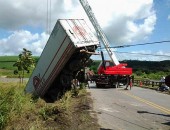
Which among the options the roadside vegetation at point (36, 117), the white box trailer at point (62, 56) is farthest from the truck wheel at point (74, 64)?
the roadside vegetation at point (36, 117)

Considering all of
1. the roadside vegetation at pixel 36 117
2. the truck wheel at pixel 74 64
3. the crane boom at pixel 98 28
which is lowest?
the roadside vegetation at pixel 36 117

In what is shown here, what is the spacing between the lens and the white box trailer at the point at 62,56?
18859 millimetres

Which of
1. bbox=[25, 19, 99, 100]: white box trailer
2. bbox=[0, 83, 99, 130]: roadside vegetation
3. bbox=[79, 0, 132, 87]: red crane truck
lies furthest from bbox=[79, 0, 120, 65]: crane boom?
bbox=[0, 83, 99, 130]: roadside vegetation

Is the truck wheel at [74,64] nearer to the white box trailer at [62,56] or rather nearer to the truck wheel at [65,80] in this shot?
the white box trailer at [62,56]

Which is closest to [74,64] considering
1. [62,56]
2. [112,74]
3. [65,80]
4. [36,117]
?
[65,80]

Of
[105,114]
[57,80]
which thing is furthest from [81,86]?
[105,114]

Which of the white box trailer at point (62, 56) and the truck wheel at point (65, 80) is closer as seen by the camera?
the white box trailer at point (62, 56)

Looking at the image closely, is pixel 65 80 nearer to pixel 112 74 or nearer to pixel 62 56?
pixel 62 56

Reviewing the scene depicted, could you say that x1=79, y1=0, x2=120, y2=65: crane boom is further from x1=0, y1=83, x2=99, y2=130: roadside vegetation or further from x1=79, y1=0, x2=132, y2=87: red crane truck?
x1=0, y1=83, x2=99, y2=130: roadside vegetation

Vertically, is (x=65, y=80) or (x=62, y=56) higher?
(x=62, y=56)

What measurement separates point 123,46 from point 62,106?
889 cm

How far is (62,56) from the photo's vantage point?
19062 millimetres

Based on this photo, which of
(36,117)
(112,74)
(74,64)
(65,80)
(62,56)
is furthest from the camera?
(112,74)

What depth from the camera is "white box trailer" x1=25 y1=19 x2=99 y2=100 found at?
742 inches
